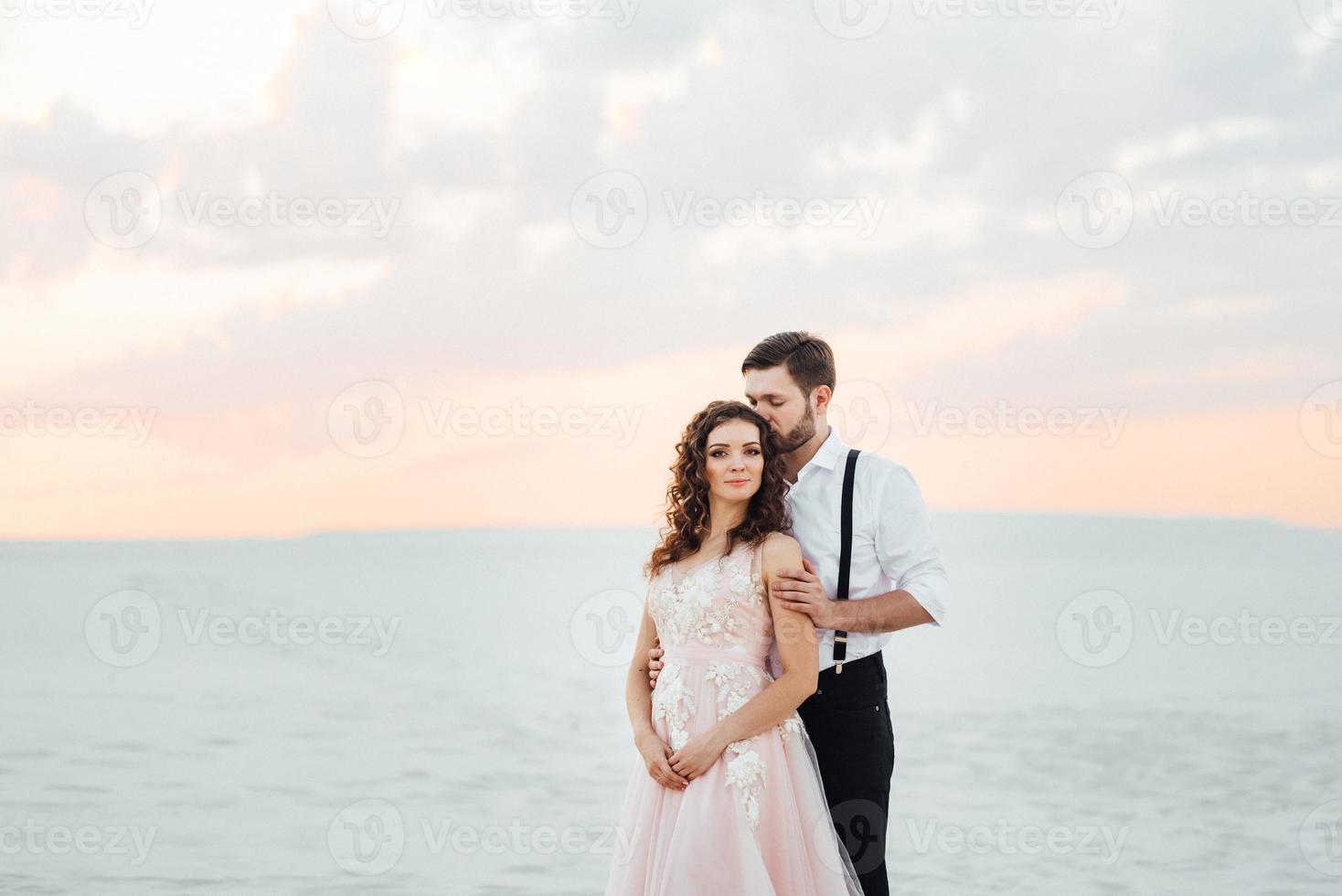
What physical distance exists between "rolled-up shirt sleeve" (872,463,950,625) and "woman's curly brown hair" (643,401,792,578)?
23 cm

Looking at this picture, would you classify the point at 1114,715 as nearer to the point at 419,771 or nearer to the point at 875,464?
the point at 419,771

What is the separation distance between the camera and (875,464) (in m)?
3.06

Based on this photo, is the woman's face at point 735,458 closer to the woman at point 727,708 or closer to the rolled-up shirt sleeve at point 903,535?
the woman at point 727,708

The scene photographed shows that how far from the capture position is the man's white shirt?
3000 millimetres

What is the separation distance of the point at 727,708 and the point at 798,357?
849mm

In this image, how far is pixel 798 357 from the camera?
3.04 m

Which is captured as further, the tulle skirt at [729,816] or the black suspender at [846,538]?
the black suspender at [846,538]

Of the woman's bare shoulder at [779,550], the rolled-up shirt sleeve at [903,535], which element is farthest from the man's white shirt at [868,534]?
the woman's bare shoulder at [779,550]

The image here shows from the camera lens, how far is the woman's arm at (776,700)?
2807 millimetres

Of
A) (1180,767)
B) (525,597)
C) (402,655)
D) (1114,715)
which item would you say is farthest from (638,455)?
(1180,767)

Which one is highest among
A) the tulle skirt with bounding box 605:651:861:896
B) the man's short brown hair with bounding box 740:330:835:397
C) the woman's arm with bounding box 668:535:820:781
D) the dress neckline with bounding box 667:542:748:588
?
the man's short brown hair with bounding box 740:330:835:397

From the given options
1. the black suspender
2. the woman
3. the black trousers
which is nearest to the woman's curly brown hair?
the woman

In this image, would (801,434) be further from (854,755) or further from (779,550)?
(854,755)

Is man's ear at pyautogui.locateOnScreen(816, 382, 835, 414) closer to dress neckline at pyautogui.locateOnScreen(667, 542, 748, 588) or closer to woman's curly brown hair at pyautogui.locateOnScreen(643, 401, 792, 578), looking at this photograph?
woman's curly brown hair at pyautogui.locateOnScreen(643, 401, 792, 578)
